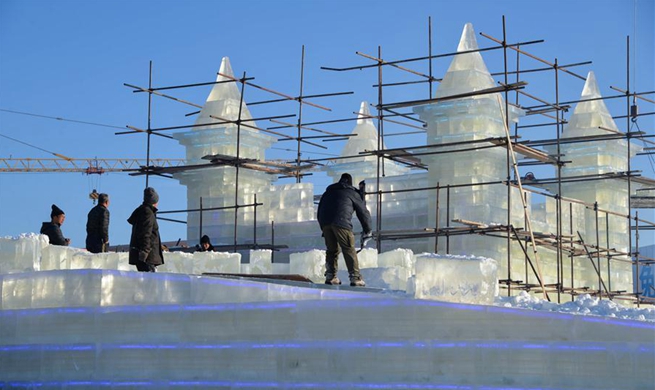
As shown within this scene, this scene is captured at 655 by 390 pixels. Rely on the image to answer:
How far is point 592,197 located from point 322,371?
2243cm

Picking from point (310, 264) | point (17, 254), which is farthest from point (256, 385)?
point (310, 264)

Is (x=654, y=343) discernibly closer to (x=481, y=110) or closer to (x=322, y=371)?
(x=322, y=371)

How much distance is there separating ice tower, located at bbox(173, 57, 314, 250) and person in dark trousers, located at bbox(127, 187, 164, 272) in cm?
1685

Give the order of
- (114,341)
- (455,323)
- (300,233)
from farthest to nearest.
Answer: (300,233) → (114,341) → (455,323)

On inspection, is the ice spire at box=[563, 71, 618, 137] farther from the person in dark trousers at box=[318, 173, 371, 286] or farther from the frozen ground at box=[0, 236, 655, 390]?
the frozen ground at box=[0, 236, 655, 390]

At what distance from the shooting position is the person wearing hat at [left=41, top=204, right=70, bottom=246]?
18453mm

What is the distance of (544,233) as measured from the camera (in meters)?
28.7

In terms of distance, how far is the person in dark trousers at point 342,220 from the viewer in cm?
1522

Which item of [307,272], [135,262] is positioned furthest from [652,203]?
[135,262]

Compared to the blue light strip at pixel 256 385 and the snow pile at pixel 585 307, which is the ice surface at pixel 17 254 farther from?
the snow pile at pixel 585 307

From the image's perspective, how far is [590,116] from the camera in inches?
1342

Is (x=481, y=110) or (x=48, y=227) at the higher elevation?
(x=481, y=110)

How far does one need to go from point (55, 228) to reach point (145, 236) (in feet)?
14.0

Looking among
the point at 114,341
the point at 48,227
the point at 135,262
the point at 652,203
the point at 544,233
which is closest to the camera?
the point at 114,341
